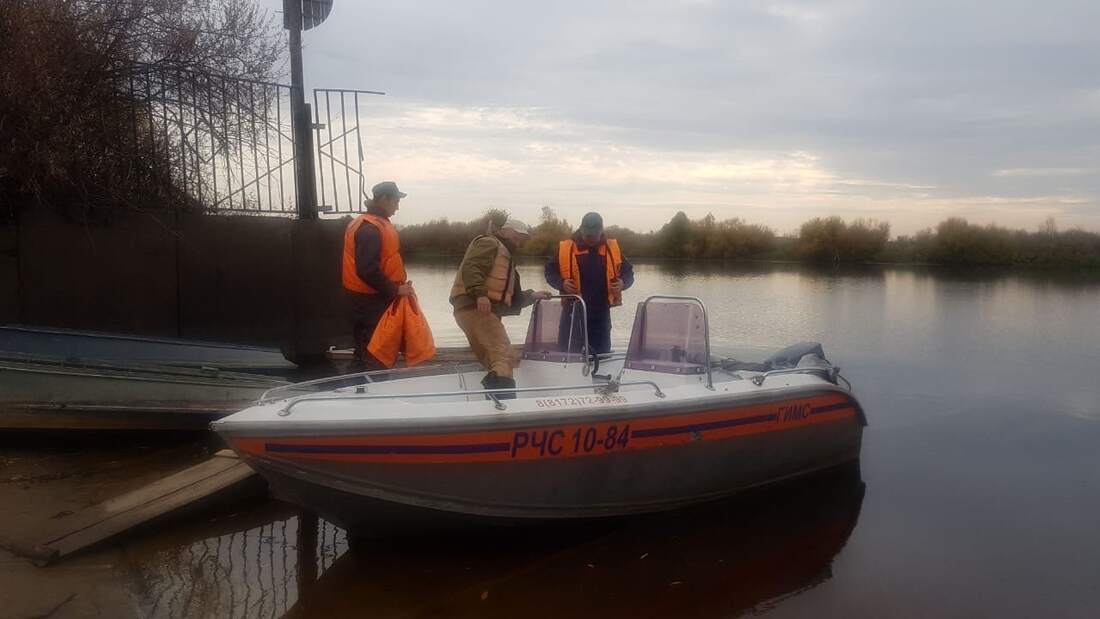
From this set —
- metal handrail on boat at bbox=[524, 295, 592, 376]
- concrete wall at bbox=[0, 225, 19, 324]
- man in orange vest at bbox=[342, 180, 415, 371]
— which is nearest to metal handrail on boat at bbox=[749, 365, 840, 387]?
metal handrail on boat at bbox=[524, 295, 592, 376]

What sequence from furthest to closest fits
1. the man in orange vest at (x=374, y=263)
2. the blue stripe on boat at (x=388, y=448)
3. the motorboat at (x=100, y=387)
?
1. the motorboat at (x=100, y=387)
2. the man in orange vest at (x=374, y=263)
3. the blue stripe on boat at (x=388, y=448)

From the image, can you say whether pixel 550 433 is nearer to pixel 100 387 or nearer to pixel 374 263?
pixel 374 263

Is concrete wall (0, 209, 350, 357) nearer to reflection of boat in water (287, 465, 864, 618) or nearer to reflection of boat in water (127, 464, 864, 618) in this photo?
reflection of boat in water (127, 464, 864, 618)

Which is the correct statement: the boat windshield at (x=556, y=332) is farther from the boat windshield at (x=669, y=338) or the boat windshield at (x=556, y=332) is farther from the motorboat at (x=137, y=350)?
the motorboat at (x=137, y=350)

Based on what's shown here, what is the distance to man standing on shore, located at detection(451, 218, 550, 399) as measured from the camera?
5.27 meters

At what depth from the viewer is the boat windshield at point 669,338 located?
18.6 feet

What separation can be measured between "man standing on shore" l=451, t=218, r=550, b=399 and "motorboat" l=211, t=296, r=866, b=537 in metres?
0.29

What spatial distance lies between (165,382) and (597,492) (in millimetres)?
3478

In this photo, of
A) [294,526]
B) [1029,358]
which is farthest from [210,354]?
[1029,358]

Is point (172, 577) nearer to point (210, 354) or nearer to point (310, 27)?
point (210, 354)

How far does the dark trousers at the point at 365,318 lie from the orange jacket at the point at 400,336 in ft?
0.63

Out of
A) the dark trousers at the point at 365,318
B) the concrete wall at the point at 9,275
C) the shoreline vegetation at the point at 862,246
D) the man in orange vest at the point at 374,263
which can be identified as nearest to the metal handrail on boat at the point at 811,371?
the man in orange vest at the point at 374,263

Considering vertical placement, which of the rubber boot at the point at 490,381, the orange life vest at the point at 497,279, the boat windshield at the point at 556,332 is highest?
the orange life vest at the point at 497,279

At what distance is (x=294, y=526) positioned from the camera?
17.2 ft
